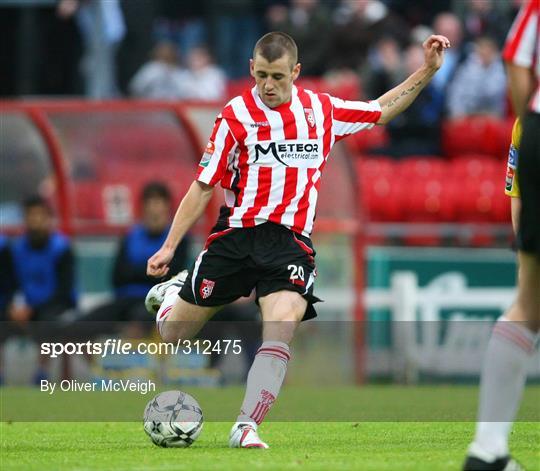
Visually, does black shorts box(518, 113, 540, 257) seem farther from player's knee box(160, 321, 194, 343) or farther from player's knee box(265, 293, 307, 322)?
player's knee box(160, 321, 194, 343)

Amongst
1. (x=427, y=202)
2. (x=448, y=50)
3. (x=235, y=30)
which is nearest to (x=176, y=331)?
(x=427, y=202)

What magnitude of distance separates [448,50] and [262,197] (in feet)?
37.7

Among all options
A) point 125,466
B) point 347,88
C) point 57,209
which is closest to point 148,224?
point 57,209

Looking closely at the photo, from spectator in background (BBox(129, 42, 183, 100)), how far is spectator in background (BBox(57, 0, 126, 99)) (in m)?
0.42

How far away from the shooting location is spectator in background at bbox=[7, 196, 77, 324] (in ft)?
44.2

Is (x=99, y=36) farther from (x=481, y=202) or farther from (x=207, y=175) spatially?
(x=207, y=175)

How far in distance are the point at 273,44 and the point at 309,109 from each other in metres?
0.55

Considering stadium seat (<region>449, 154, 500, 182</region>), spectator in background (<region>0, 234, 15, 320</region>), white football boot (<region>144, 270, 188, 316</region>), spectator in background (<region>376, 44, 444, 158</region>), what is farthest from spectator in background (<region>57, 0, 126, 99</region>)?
white football boot (<region>144, 270, 188, 316</region>)

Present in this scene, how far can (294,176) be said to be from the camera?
7.62 metres

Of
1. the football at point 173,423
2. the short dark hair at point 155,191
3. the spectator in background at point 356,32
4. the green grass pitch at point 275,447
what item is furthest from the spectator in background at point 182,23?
the football at point 173,423

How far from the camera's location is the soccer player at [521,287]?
17.1ft

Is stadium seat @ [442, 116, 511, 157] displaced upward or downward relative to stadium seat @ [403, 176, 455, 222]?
upward

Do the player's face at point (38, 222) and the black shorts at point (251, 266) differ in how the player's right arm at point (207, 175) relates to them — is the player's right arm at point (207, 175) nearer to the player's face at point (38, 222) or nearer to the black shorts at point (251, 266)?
the black shorts at point (251, 266)

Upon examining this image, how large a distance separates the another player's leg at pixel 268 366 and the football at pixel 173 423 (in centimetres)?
25
